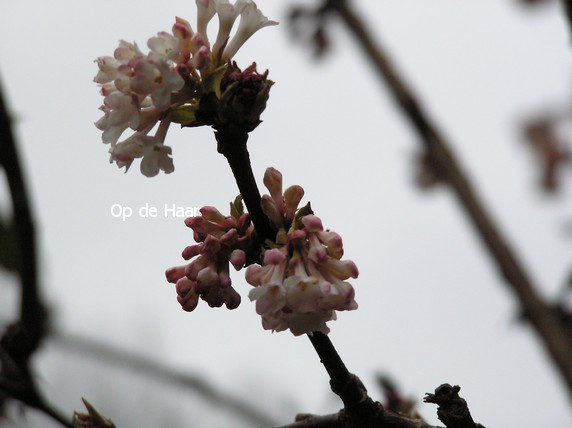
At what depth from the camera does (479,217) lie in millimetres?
3367

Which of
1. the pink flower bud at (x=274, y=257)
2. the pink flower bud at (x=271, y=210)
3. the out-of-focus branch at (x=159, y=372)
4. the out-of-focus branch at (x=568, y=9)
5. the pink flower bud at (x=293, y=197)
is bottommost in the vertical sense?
the pink flower bud at (x=274, y=257)

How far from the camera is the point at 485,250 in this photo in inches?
131

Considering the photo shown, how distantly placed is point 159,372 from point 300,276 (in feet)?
8.78

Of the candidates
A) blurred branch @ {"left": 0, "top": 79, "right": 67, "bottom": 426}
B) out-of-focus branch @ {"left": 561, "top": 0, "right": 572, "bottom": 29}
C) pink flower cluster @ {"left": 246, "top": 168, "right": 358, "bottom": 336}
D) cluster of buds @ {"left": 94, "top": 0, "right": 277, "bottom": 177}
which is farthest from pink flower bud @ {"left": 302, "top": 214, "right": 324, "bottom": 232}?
blurred branch @ {"left": 0, "top": 79, "right": 67, "bottom": 426}

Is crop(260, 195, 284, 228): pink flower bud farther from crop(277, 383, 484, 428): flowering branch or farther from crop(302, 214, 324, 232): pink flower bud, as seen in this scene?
crop(277, 383, 484, 428): flowering branch

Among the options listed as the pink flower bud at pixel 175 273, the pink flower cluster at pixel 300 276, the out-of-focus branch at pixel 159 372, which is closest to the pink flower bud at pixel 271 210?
the pink flower cluster at pixel 300 276

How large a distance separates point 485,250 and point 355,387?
6.94 feet

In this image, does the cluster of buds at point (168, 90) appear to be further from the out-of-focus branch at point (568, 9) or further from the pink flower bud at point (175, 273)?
the out-of-focus branch at point (568, 9)

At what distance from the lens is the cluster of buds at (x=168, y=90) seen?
134cm

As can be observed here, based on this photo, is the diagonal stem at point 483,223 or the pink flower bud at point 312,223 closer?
the pink flower bud at point 312,223

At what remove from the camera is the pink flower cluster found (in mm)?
1304

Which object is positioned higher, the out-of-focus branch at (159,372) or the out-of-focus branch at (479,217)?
the out-of-focus branch at (479,217)

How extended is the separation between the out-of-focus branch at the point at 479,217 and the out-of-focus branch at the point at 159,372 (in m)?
1.44

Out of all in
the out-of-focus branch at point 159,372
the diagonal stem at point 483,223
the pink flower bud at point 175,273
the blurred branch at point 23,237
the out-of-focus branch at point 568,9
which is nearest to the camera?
the pink flower bud at point 175,273
